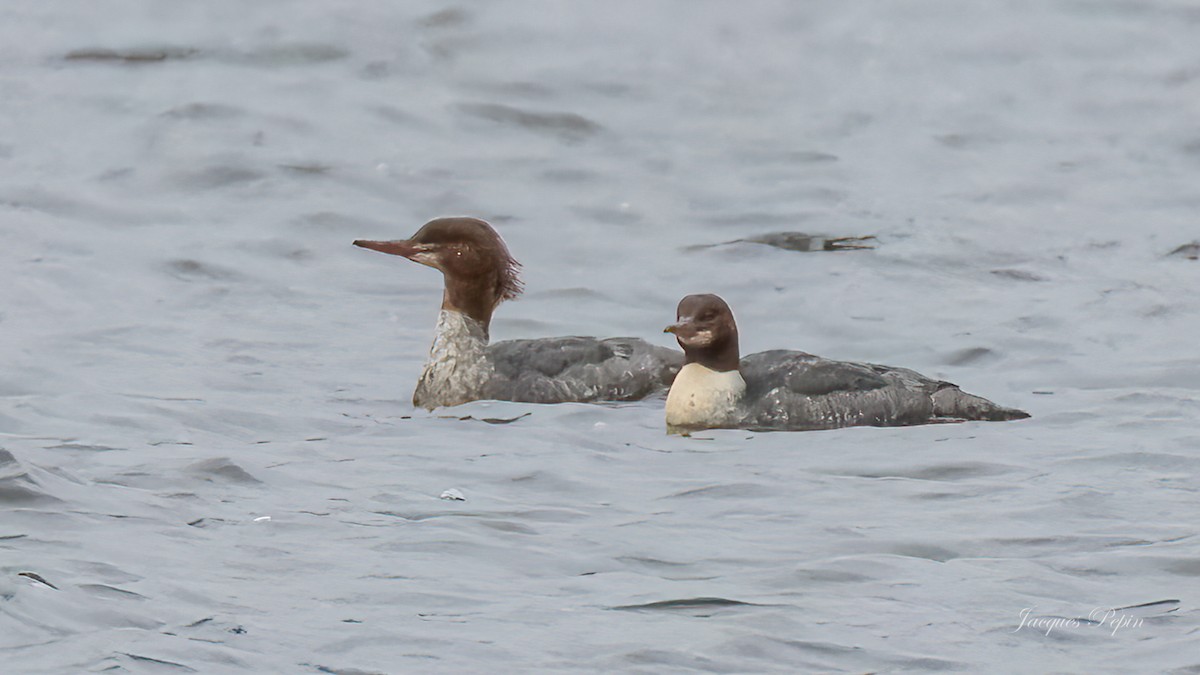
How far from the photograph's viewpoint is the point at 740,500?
30.3ft

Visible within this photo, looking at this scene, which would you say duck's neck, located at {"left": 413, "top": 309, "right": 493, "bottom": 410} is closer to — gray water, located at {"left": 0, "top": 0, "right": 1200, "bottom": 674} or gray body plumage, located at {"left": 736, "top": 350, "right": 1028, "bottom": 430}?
gray water, located at {"left": 0, "top": 0, "right": 1200, "bottom": 674}

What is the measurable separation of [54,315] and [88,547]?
5430 mm

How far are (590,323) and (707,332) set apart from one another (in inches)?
106

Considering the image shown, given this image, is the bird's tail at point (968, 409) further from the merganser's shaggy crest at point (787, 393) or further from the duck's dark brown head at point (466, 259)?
the duck's dark brown head at point (466, 259)

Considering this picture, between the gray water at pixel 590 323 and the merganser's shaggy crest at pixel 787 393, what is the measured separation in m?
0.17

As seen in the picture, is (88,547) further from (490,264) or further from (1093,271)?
(1093,271)

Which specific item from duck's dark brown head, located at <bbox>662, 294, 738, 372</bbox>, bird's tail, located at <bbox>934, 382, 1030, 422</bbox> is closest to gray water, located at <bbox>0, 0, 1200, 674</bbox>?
bird's tail, located at <bbox>934, 382, 1030, 422</bbox>

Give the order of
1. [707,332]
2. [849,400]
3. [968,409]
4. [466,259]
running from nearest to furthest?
[968,409], [849,400], [707,332], [466,259]

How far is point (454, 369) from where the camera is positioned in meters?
11.9

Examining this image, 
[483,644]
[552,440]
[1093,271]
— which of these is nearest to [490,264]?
[552,440]

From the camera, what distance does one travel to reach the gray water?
24.4 feet

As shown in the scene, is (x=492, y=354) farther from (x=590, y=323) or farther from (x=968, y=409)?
(x=968, y=409)

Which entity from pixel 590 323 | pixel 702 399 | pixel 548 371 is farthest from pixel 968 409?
pixel 590 323

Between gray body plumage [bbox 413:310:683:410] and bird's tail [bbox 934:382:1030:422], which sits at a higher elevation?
bird's tail [bbox 934:382:1030:422]
